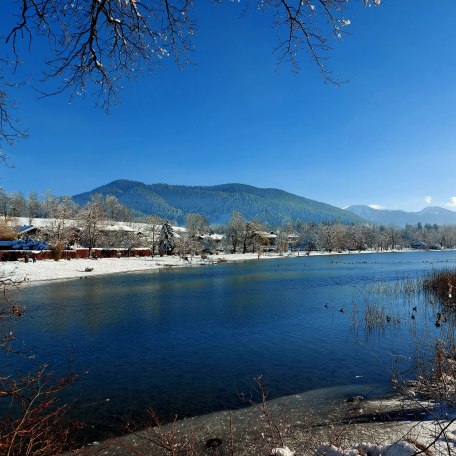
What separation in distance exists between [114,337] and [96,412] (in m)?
8.15

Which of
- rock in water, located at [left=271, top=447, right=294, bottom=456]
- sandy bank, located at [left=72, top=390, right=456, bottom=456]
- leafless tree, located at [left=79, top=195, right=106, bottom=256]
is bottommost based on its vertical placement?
sandy bank, located at [left=72, top=390, right=456, bottom=456]

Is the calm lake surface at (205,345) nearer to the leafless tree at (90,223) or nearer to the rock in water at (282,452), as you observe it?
the rock in water at (282,452)

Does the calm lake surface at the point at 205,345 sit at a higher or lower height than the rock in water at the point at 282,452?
lower

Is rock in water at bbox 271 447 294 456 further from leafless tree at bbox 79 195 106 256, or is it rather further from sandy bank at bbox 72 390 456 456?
leafless tree at bbox 79 195 106 256

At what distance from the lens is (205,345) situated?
51.2ft

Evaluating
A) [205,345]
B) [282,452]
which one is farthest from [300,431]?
[205,345]

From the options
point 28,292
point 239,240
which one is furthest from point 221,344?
point 239,240

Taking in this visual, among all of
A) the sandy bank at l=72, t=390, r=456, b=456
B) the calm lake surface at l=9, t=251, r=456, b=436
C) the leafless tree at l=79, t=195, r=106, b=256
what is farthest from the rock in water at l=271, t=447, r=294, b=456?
the leafless tree at l=79, t=195, r=106, b=256

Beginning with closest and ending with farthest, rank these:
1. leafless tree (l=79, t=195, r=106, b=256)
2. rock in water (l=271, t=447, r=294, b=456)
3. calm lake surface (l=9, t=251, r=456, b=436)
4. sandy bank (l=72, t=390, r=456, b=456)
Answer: rock in water (l=271, t=447, r=294, b=456)
sandy bank (l=72, t=390, r=456, b=456)
calm lake surface (l=9, t=251, r=456, b=436)
leafless tree (l=79, t=195, r=106, b=256)


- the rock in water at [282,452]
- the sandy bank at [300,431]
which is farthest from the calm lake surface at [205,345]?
the rock in water at [282,452]

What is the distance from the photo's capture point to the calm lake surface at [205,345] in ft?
34.5

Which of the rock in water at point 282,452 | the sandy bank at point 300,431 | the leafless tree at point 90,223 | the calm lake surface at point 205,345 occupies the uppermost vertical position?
the leafless tree at point 90,223

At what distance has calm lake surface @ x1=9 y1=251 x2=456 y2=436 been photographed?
10.5 m

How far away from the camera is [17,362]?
527 inches
